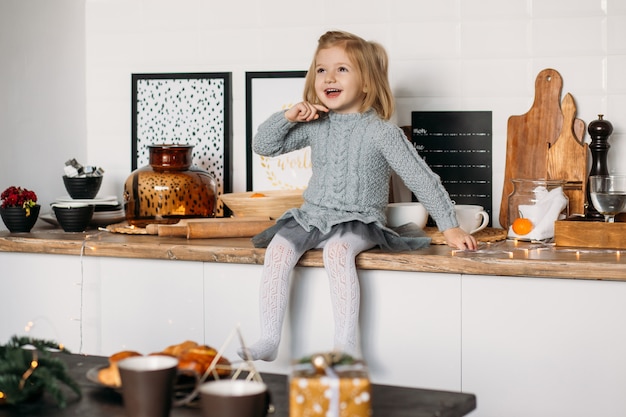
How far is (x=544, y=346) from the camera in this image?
2.18 meters

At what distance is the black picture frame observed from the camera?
2.99 metres

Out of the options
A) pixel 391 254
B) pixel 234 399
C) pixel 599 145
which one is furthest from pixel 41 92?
pixel 234 399

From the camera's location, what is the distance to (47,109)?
9.98ft

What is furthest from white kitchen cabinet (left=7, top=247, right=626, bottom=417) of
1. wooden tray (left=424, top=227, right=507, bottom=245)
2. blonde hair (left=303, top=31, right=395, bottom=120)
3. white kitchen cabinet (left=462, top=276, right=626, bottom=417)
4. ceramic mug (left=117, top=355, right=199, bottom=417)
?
ceramic mug (left=117, top=355, right=199, bottom=417)

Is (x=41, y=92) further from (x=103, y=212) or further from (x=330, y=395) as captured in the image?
(x=330, y=395)

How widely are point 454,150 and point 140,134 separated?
1024 millimetres

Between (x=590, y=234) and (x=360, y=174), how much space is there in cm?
58

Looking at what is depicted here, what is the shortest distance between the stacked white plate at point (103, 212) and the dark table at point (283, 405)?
1464mm

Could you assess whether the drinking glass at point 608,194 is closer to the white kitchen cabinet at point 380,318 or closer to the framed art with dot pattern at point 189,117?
the white kitchen cabinet at point 380,318

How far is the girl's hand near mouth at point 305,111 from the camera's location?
8.06 ft

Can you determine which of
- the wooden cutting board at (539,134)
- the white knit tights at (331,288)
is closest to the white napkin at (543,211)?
the wooden cutting board at (539,134)

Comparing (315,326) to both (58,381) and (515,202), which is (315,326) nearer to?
(515,202)

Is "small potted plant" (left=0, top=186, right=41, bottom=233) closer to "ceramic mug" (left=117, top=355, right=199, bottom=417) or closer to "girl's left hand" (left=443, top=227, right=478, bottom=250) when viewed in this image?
"girl's left hand" (left=443, top=227, right=478, bottom=250)

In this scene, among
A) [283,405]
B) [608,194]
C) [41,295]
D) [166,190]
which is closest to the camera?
[283,405]
